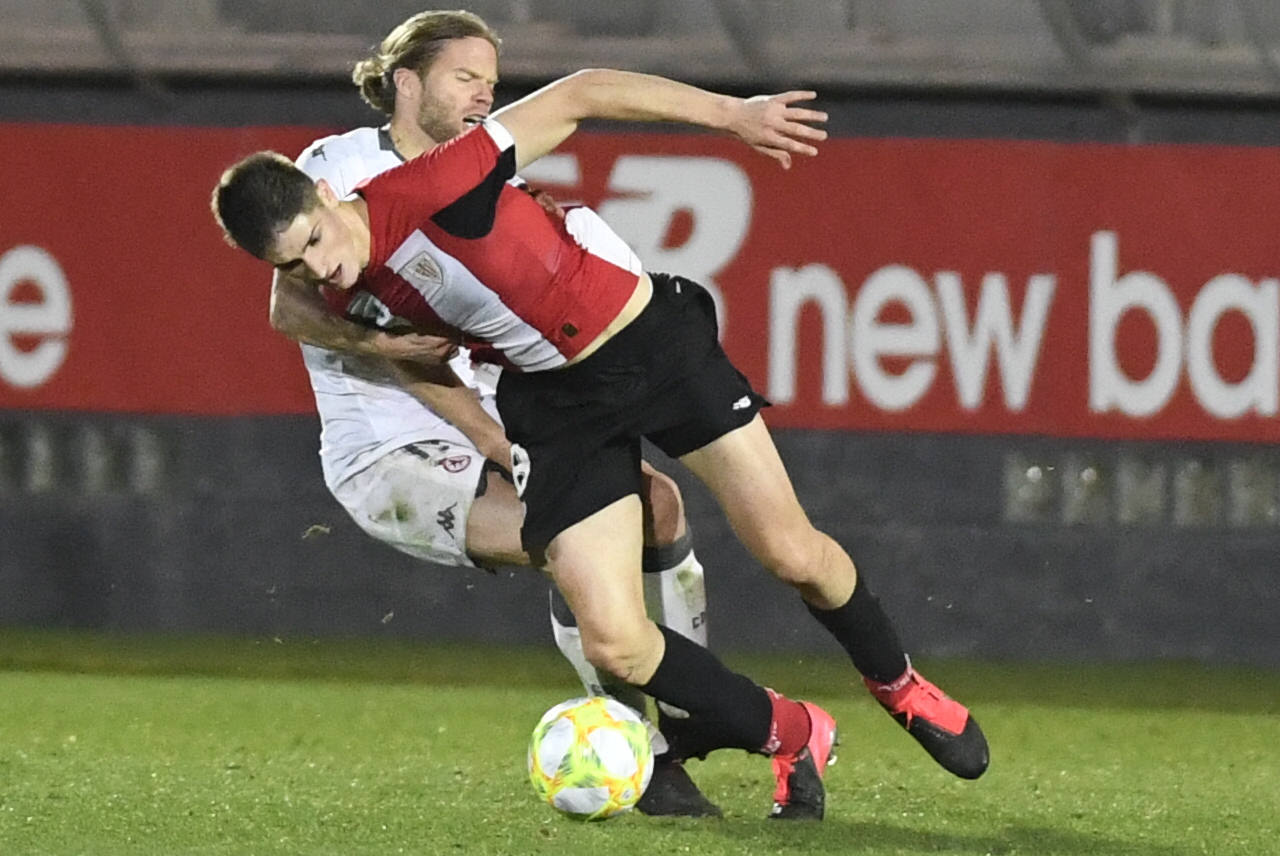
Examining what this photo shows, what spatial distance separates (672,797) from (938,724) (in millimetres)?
558

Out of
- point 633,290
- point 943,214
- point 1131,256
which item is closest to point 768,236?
point 943,214

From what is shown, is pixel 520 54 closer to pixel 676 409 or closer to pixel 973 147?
pixel 973 147

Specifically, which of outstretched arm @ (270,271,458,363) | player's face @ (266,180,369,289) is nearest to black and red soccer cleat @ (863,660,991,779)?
outstretched arm @ (270,271,458,363)

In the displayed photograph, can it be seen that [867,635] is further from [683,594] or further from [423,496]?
[423,496]

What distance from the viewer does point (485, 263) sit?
4.48m

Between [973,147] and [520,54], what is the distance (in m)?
1.41

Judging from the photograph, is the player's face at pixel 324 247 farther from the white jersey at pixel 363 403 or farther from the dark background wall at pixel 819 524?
the dark background wall at pixel 819 524

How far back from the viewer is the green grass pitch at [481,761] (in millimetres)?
4555

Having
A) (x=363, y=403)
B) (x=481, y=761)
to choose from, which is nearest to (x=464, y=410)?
(x=363, y=403)

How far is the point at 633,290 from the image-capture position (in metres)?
4.73

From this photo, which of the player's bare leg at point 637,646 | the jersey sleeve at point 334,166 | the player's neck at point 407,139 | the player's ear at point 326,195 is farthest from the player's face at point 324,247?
the player's neck at point 407,139

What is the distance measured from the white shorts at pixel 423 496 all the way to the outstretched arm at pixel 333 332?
0.45 meters

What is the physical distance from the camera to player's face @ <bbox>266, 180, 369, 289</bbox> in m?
4.20

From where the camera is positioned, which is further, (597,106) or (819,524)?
(819,524)
